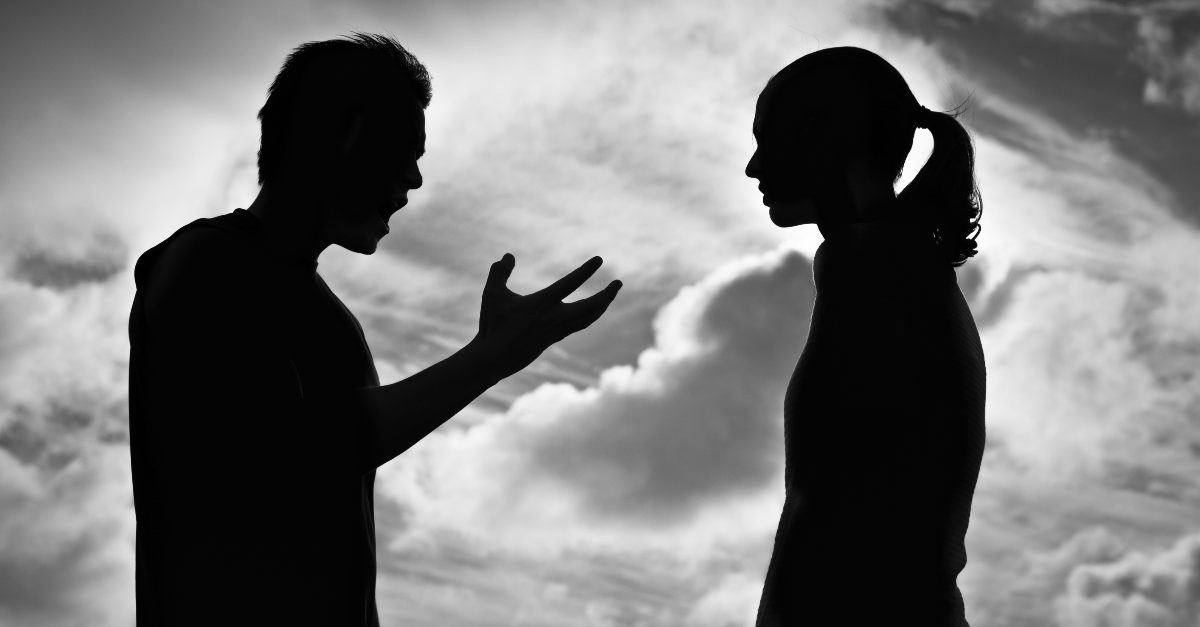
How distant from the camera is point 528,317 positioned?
4.96 m

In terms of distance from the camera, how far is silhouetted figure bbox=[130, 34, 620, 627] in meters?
4.34

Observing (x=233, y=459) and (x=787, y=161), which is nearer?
(x=233, y=459)

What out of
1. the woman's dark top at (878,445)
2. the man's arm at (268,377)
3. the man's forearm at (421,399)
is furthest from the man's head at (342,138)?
the woman's dark top at (878,445)

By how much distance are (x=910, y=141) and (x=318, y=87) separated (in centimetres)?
237

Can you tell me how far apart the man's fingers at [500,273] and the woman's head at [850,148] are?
1041 mm

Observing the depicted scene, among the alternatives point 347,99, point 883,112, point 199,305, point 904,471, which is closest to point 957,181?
point 883,112

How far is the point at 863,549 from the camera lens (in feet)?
13.6

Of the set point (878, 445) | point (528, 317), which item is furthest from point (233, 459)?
point (878, 445)

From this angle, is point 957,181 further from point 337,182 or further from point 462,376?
point 337,182

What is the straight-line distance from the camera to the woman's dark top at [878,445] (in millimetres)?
4121

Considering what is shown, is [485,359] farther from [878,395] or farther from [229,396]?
[878,395]

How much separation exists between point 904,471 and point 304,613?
2083 millimetres

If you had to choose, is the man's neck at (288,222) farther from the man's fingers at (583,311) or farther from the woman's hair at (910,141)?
the woman's hair at (910,141)

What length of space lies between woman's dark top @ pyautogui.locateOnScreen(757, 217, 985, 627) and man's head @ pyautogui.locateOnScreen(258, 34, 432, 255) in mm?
1813
